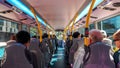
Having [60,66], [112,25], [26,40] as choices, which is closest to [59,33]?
[60,66]

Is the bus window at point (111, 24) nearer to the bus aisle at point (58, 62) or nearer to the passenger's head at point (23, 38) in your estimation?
the bus aisle at point (58, 62)

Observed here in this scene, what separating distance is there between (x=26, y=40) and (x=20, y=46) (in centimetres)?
34

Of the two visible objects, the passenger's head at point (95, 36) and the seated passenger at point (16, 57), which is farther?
the passenger's head at point (95, 36)

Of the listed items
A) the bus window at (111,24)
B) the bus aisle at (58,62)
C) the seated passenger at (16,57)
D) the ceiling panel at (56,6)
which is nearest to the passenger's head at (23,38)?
the seated passenger at (16,57)

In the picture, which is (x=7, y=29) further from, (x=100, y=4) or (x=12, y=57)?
(x=12, y=57)

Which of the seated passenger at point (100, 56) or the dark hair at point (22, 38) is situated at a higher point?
the dark hair at point (22, 38)

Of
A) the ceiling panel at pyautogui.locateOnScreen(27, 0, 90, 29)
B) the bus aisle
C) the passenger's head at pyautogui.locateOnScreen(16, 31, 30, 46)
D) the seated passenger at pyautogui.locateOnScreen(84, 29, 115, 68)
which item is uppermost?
the ceiling panel at pyautogui.locateOnScreen(27, 0, 90, 29)

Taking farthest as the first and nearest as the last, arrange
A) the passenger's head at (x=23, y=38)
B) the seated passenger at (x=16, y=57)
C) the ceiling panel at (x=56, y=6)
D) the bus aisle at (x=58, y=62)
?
the bus aisle at (x=58, y=62), the ceiling panel at (x=56, y=6), the passenger's head at (x=23, y=38), the seated passenger at (x=16, y=57)

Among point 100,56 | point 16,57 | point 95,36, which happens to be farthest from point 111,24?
point 16,57

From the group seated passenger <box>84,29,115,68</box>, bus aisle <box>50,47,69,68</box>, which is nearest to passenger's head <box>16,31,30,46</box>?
seated passenger <box>84,29,115,68</box>

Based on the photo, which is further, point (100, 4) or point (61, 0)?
point (61, 0)

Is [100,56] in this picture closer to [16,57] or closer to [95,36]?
[95,36]

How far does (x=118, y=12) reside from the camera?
6.35 meters

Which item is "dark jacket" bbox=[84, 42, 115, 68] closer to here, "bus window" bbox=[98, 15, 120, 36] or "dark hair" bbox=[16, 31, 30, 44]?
"dark hair" bbox=[16, 31, 30, 44]
